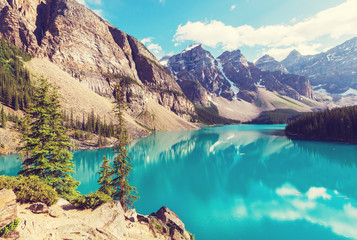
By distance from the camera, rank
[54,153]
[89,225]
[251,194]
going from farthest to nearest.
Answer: [251,194] → [54,153] → [89,225]

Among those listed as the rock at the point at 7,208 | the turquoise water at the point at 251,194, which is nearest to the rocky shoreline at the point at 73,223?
the rock at the point at 7,208

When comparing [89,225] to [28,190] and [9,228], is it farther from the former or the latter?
[28,190]

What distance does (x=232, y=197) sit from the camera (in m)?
29.7

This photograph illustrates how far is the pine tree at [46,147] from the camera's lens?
57.9ft

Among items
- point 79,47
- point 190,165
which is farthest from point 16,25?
point 190,165

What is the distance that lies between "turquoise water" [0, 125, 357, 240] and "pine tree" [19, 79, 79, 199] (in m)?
11.6

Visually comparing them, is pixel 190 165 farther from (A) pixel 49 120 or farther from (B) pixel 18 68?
(B) pixel 18 68

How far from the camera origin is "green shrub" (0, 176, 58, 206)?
36.9 ft

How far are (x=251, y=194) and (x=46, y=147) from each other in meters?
30.6

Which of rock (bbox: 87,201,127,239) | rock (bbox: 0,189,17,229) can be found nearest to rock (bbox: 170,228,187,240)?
rock (bbox: 87,201,127,239)

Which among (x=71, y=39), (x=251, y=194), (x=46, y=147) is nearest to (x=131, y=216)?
(x=46, y=147)

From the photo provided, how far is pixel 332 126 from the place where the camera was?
93.9 metres

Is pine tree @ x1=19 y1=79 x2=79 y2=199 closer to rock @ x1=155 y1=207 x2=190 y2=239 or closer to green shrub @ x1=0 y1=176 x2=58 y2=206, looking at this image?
green shrub @ x1=0 y1=176 x2=58 y2=206

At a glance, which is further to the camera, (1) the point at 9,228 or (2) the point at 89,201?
(2) the point at 89,201
